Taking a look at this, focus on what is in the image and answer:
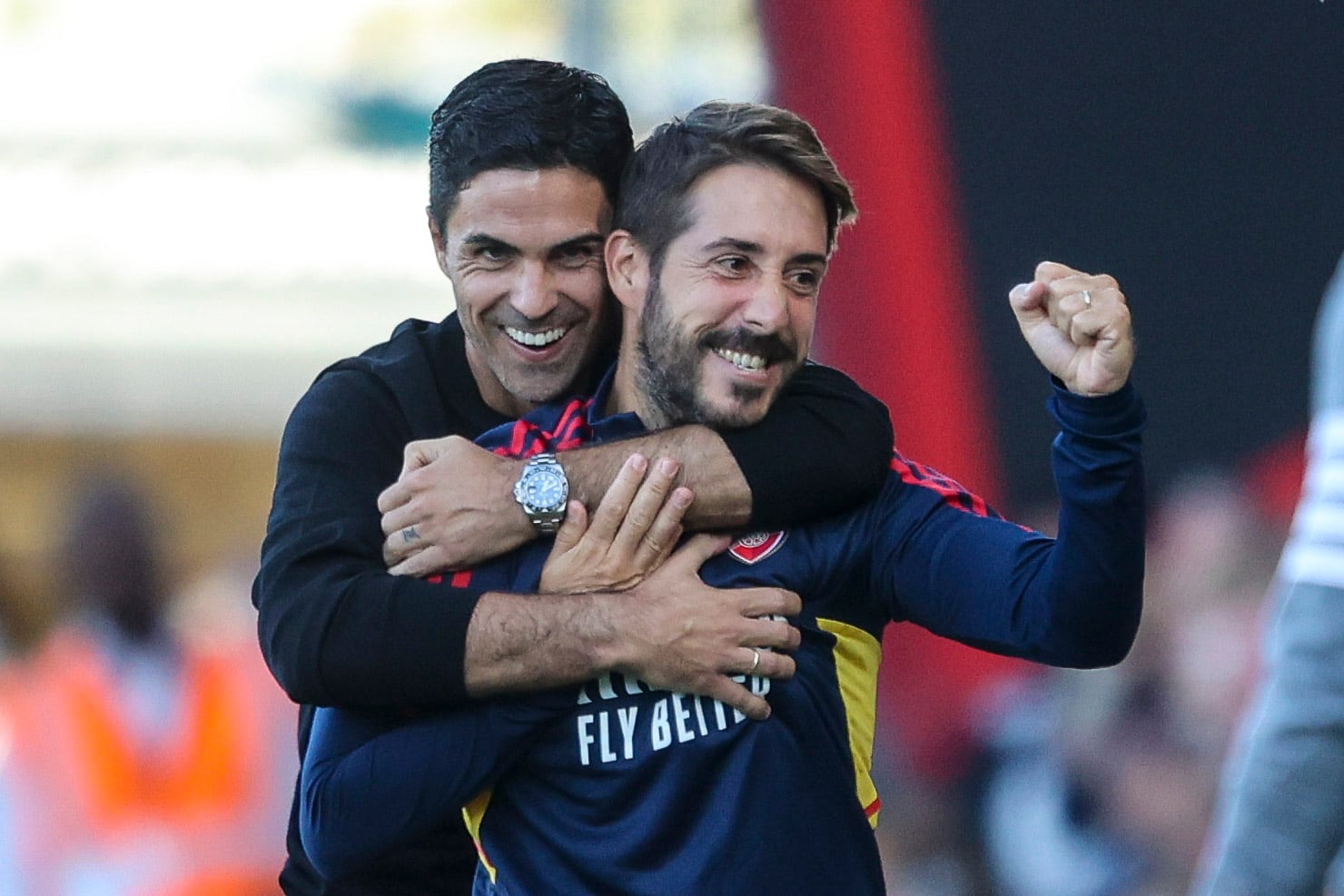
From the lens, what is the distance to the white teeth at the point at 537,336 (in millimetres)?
2281

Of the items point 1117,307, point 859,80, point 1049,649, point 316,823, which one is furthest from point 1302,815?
point 859,80

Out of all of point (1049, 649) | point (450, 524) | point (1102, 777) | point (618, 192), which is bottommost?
point (1102, 777)

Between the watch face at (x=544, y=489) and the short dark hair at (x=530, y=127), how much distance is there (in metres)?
0.46

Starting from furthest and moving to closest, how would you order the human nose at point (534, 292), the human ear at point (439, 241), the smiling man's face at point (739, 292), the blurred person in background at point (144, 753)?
the blurred person in background at point (144, 753) < the human ear at point (439, 241) < the human nose at point (534, 292) < the smiling man's face at point (739, 292)

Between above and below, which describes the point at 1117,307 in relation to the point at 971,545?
above

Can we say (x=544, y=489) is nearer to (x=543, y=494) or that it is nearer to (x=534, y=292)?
(x=543, y=494)

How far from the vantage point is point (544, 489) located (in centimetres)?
198

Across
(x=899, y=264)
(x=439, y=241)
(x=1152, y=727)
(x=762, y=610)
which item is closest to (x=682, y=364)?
(x=762, y=610)

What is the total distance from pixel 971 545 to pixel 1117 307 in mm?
317

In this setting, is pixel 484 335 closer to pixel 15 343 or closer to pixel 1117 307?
pixel 1117 307

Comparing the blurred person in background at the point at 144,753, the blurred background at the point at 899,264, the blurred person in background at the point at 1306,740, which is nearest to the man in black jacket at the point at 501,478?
the blurred person in background at the point at 1306,740

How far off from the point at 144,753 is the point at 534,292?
249cm

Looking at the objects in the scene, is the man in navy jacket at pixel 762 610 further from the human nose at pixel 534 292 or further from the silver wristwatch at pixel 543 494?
the human nose at pixel 534 292

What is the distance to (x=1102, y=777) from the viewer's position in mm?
3828
